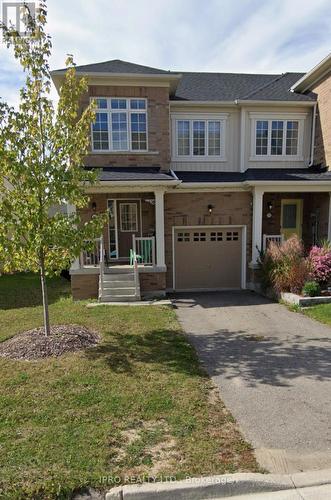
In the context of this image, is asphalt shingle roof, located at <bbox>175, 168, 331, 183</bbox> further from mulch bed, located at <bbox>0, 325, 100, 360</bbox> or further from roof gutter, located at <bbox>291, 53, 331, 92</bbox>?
mulch bed, located at <bbox>0, 325, 100, 360</bbox>

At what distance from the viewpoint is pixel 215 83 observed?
45.2ft

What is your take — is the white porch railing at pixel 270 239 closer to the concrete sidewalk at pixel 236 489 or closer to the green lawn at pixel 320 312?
the green lawn at pixel 320 312

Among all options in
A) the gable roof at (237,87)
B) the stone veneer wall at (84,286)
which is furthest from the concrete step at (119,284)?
the gable roof at (237,87)

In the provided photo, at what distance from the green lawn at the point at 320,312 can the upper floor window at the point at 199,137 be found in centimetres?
674

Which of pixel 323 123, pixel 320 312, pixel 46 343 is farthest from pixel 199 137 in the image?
pixel 46 343

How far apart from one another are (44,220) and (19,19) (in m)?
3.66

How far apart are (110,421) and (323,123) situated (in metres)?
12.6

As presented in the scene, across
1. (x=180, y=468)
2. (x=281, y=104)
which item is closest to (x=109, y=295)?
(x=180, y=468)

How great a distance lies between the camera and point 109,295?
9867 millimetres

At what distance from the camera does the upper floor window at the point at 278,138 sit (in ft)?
41.1

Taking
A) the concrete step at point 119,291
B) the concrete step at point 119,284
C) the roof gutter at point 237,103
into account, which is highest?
the roof gutter at point 237,103

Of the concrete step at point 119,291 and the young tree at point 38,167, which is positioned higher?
the young tree at point 38,167

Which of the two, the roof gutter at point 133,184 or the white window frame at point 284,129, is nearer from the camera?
the roof gutter at point 133,184

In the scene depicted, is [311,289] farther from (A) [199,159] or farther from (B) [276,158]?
(A) [199,159]
